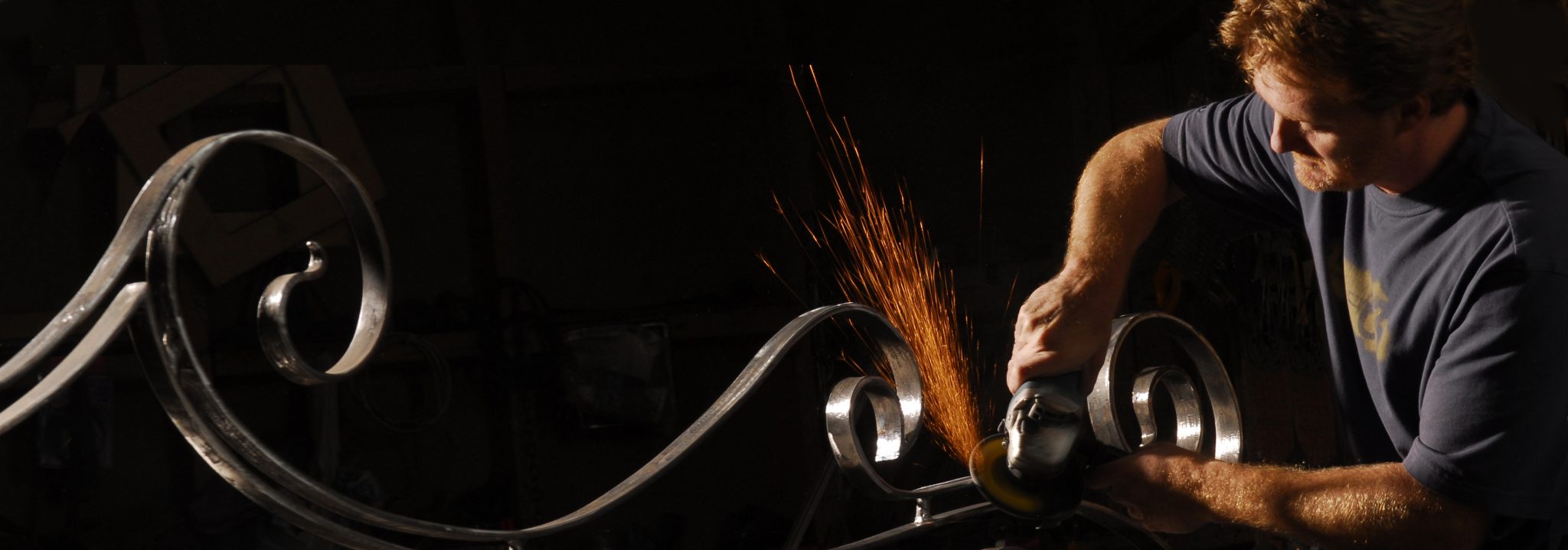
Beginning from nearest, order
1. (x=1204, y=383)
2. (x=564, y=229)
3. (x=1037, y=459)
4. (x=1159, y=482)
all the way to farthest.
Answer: (x=1037, y=459), (x=1159, y=482), (x=1204, y=383), (x=564, y=229)

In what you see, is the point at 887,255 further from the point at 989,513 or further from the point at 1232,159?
the point at 989,513

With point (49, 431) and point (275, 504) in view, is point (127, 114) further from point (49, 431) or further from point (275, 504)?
point (275, 504)

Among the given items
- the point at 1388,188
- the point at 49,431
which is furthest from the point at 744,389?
the point at 49,431

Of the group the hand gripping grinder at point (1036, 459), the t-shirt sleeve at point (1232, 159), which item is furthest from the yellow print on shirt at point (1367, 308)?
the hand gripping grinder at point (1036, 459)

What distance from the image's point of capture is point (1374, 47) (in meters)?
0.91

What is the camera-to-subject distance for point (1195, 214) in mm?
3168

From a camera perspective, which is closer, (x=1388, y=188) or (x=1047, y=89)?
(x=1388, y=188)

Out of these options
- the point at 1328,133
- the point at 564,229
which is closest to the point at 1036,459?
the point at 1328,133

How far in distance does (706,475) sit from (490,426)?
63 cm

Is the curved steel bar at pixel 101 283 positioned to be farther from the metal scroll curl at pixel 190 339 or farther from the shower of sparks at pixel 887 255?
the shower of sparks at pixel 887 255

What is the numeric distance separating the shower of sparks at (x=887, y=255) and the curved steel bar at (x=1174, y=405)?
1.79m

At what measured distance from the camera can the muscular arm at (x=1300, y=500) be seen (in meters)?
0.95

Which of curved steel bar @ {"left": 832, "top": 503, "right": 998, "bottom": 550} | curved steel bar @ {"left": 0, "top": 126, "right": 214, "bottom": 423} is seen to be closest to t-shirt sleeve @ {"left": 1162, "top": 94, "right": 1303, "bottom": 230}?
curved steel bar @ {"left": 832, "top": 503, "right": 998, "bottom": 550}

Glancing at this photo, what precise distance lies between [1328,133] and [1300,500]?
1.08 feet
